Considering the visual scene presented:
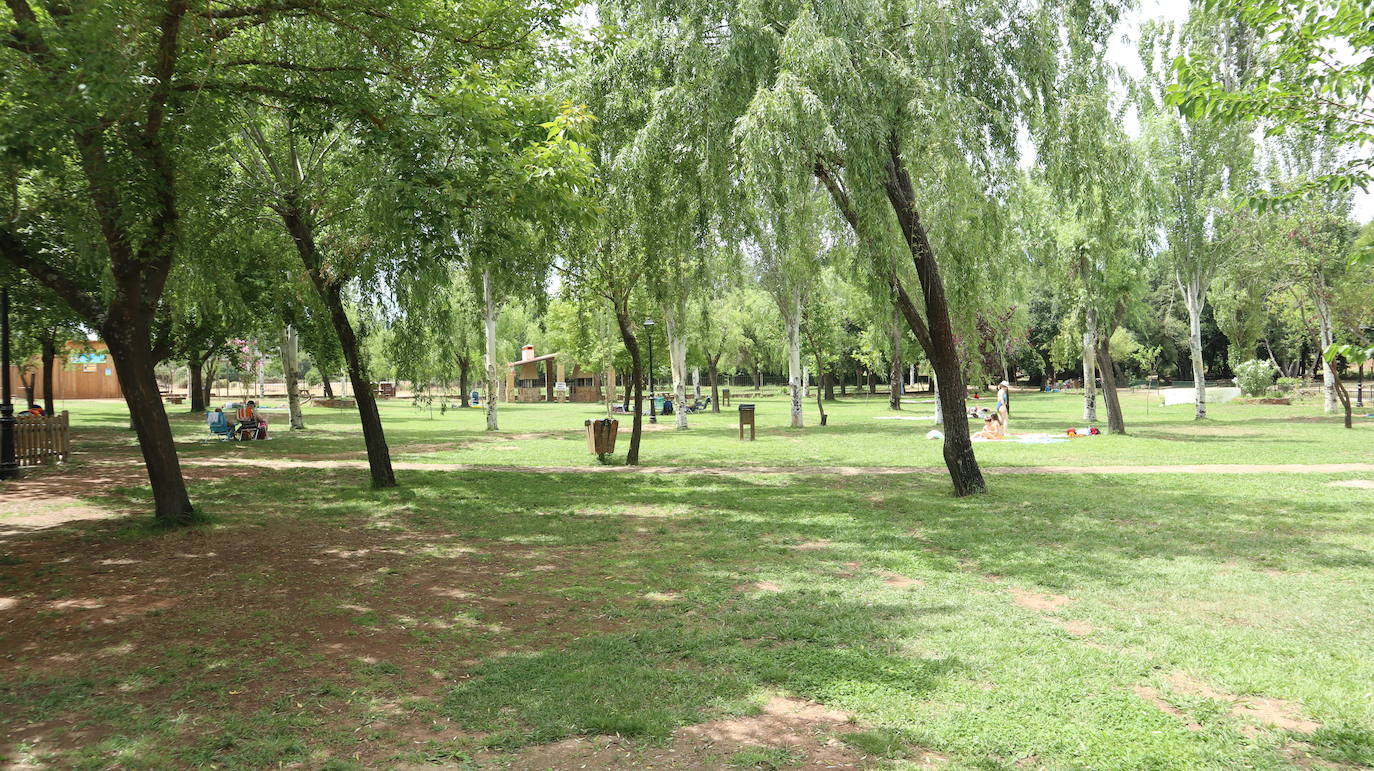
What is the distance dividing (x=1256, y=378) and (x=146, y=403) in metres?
46.7

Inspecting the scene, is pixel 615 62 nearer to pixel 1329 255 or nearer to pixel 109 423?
pixel 1329 255

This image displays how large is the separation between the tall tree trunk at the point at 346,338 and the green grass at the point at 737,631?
61.3 inches

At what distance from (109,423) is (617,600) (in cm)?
3114

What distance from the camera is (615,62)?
11.9 metres

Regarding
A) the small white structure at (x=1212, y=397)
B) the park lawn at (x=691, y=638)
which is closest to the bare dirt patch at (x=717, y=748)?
the park lawn at (x=691, y=638)

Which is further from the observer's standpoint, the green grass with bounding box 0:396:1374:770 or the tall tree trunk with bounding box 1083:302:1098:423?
the tall tree trunk with bounding box 1083:302:1098:423

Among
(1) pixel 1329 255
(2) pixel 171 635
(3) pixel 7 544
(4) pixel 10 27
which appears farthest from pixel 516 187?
(1) pixel 1329 255

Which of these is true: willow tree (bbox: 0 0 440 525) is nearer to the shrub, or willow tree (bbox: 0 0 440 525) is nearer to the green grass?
the green grass

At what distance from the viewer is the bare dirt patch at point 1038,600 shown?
20.1 ft

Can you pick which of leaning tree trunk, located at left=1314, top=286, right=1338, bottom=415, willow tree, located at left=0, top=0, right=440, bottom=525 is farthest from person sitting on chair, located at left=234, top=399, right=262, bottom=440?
leaning tree trunk, located at left=1314, top=286, right=1338, bottom=415

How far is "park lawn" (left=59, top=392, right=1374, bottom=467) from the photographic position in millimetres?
16719

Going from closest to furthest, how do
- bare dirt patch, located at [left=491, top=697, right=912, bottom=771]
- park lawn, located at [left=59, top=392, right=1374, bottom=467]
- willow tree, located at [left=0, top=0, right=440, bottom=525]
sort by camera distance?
bare dirt patch, located at [left=491, top=697, right=912, bottom=771], willow tree, located at [left=0, top=0, right=440, bottom=525], park lawn, located at [left=59, top=392, right=1374, bottom=467]

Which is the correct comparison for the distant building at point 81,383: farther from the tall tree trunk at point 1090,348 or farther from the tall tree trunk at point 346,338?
the tall tree trunk at point 1090,348

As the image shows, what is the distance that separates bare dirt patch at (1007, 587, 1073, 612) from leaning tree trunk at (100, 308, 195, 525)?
8.70 meters
